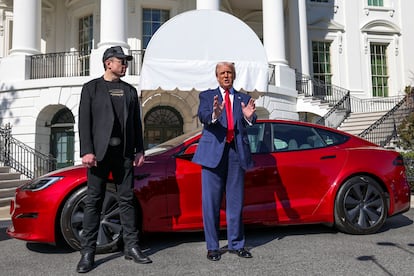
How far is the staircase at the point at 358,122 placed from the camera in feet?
54.0

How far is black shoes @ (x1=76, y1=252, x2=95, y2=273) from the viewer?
3.54m

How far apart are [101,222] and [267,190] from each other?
1888mm

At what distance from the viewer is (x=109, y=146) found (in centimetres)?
369

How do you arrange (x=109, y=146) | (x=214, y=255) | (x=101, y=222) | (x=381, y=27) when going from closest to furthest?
(x=109, y=146) → (x=214, y=255) → (x=101, y=222) → (x=381, y=27)

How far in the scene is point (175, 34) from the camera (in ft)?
34.9

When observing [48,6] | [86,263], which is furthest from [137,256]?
[48,6]

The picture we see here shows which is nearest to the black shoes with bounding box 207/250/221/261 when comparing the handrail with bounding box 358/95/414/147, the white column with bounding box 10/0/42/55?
the handrail with bounding box 358/95/414/147

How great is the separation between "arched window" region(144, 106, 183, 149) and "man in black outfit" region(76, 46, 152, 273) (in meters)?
11.7

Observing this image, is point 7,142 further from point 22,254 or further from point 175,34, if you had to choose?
point 22,254

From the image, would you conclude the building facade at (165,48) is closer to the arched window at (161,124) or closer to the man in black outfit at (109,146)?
the arched window at (161,124)

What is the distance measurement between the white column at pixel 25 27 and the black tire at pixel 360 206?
13081 millimetres

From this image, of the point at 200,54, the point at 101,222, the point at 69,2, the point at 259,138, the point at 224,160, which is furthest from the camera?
the point at 69,2

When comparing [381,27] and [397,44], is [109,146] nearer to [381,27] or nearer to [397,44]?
[381,27]

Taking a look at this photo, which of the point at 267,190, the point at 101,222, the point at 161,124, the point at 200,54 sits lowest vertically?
the point at 101,222
